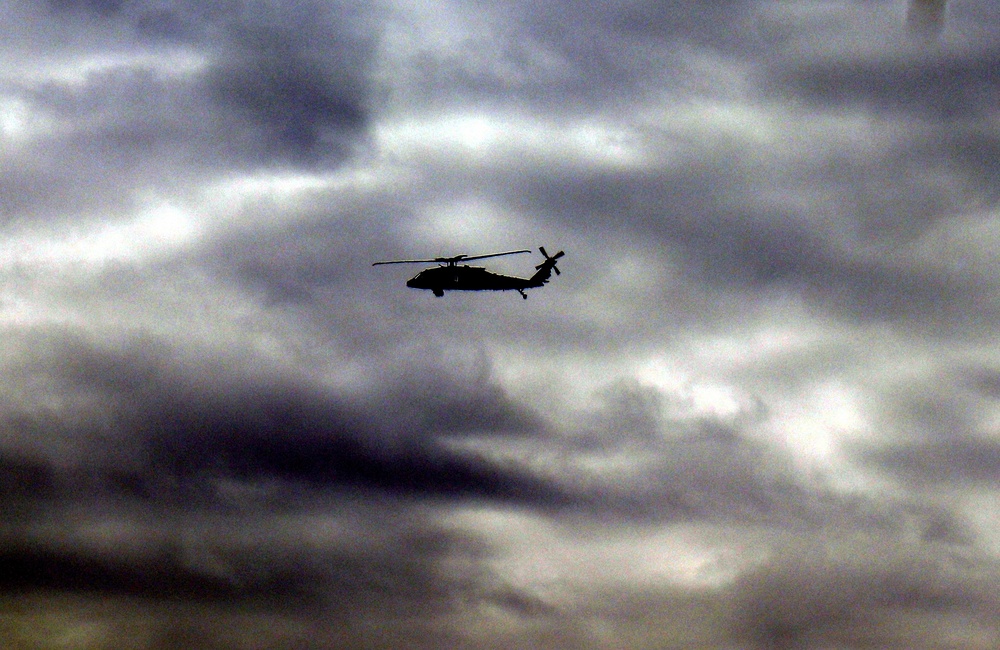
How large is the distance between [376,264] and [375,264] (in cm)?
163

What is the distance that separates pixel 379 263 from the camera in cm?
19962

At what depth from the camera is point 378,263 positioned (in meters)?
199

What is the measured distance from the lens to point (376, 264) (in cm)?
19750

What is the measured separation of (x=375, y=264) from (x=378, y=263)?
3.53 metres

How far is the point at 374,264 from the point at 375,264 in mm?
408

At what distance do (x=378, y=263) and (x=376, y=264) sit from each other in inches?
75.3

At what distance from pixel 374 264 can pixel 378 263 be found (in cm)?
392

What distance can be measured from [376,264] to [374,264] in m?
2.01

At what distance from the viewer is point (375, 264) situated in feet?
643

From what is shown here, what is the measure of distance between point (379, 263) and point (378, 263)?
0.31 meters
